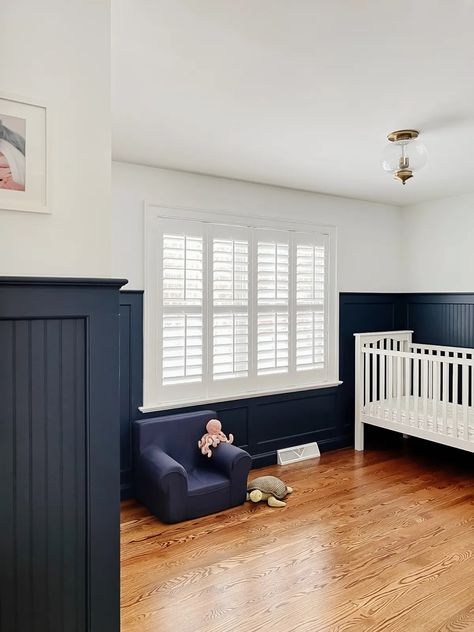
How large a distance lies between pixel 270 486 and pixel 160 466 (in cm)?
84

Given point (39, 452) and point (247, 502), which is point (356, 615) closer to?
point (247, 502)

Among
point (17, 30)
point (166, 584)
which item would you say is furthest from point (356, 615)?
point (17, 30)

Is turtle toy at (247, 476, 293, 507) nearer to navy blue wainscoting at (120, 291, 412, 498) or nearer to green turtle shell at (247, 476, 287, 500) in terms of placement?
green turtle shell at (247, 476, 287, 500)

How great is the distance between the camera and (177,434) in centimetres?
330

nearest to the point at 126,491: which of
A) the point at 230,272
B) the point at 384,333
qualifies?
the point at 230,272

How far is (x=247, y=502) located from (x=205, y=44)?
2.76m

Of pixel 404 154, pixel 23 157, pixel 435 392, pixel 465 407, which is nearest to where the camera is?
pixel 23 157

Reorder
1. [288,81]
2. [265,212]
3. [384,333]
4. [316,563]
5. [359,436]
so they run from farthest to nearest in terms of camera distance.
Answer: [384,333], [359,436], [265,212], [316,563], [288,81]

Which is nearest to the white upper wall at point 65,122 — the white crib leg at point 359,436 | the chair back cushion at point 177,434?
the chair back cushion at point 177,434

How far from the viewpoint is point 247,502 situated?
10.6ft

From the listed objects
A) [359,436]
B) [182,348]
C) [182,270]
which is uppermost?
[182,270]

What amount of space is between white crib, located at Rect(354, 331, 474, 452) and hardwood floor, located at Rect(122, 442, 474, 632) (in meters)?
0.44

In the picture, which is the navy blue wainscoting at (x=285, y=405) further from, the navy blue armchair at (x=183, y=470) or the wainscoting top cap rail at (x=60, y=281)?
the wainscoting top cap rail at (x=60, y=281)

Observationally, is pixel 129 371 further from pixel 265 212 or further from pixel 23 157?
pixel 23 157
